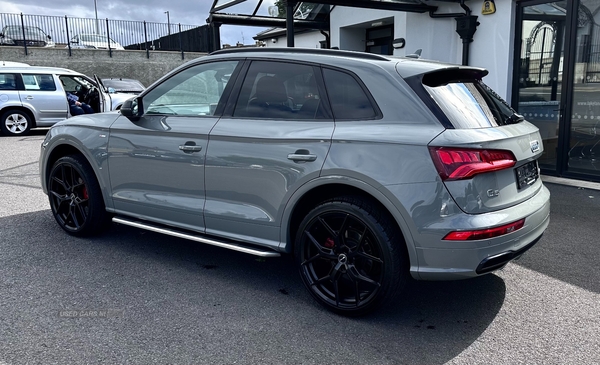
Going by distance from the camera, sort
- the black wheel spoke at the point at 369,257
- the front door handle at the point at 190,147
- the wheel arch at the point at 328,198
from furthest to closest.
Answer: the front door handle at the point at 190,147 → the black wheel spoke at the point at 369,257 → the wheel arch at the point at 328,198

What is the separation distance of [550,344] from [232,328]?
1.93m

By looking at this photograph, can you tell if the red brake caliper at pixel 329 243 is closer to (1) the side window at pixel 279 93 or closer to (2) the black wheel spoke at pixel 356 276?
(2) the black wheel spoke at pixel 356 276

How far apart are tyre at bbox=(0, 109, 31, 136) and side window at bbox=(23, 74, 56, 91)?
0.74m

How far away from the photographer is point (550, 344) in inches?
122

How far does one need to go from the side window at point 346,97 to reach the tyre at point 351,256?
556 millimetres

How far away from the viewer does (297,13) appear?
1363 centimetres

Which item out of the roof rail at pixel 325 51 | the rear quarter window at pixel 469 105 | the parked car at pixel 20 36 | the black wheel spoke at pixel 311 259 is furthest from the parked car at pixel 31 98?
the rear quarter window at pixel 469 105

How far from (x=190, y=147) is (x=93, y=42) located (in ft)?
83.0

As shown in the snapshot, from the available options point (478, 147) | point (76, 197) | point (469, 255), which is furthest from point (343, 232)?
point (76, 197)

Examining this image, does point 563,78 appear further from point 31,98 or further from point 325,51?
point 31,98

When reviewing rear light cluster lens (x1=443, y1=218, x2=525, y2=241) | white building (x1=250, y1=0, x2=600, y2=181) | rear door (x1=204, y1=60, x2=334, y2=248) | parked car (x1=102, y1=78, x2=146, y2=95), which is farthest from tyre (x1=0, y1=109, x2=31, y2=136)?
rear light cluster lens (x1=443, y1=218, x2=525, y2=241)

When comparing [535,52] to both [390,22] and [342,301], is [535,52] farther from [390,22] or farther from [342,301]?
[342,301]

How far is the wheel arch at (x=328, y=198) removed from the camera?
10.2 ft

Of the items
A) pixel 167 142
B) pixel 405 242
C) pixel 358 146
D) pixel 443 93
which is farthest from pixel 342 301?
pixel 167 142
